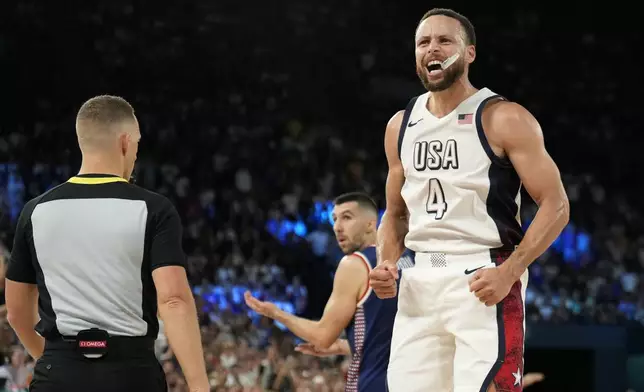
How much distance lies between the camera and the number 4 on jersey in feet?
13.1

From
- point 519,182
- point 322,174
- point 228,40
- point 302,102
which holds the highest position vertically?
point 228,40

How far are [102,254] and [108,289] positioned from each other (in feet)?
0.42

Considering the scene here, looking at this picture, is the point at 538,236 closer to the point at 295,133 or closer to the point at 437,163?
the point at 437,163

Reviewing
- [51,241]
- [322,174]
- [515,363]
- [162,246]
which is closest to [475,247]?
[515,363]

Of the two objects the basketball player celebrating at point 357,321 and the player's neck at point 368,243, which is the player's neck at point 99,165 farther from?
the player's neck at point 368,243

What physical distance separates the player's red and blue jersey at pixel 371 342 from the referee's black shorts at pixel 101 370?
6.98 feet

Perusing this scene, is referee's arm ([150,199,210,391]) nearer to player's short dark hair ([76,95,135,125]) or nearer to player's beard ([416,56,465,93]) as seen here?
player's short dark hair ([76,95,135,125])

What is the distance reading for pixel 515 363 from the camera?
150 inches

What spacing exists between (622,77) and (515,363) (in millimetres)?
17074

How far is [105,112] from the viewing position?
364cm

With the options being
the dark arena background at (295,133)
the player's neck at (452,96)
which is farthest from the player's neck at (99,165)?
the dark arena background at (295,133)

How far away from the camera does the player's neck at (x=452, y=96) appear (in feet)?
13.6

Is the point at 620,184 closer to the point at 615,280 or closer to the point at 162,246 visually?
the point at 615,280

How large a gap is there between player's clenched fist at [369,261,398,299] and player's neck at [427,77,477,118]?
0.70m
